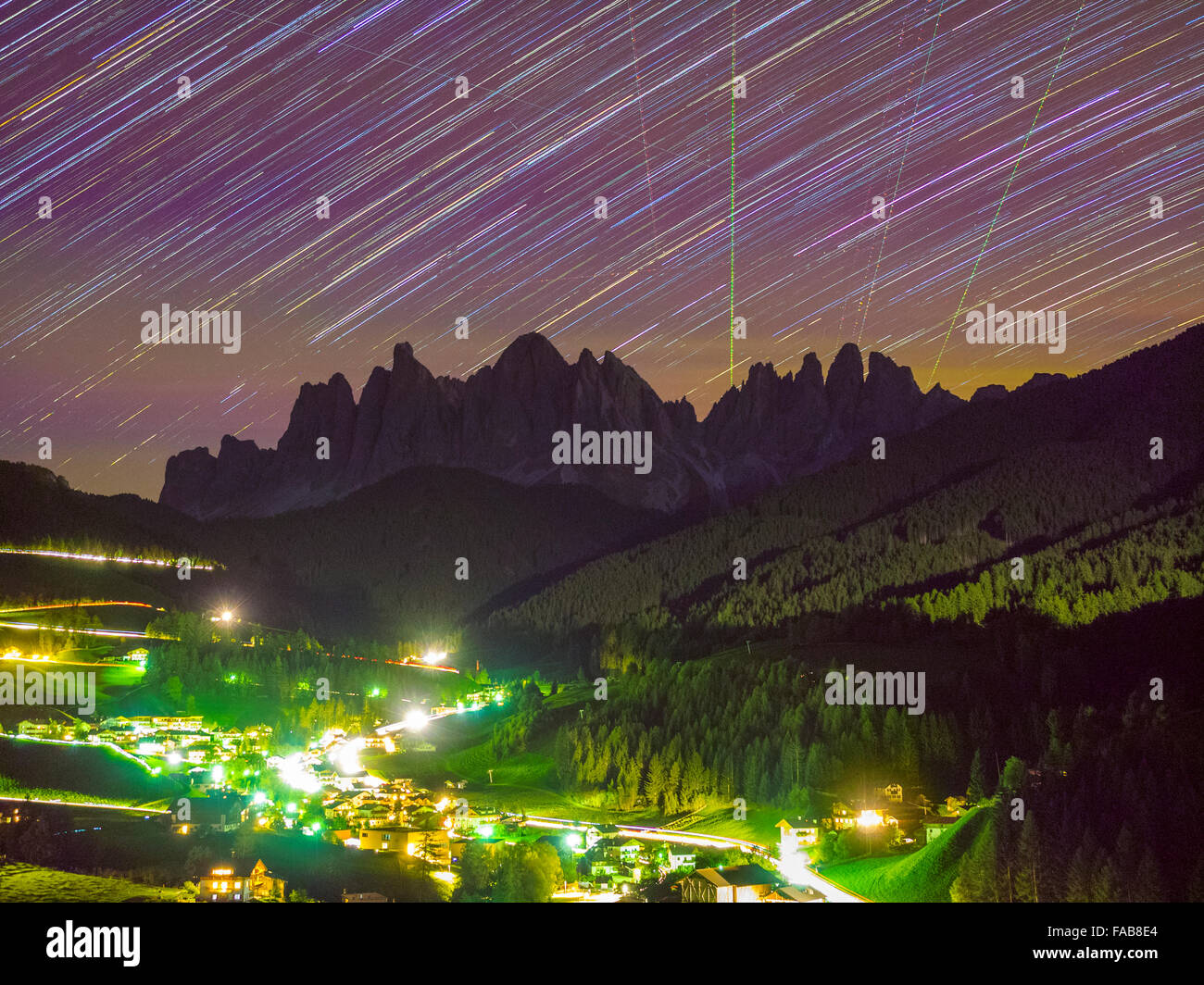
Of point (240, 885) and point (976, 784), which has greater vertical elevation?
point (976, 784)

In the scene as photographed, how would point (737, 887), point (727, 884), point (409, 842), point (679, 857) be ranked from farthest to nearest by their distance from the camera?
point (409, 842) → point (679, 857) → point (727, 884) → point (737, 887)

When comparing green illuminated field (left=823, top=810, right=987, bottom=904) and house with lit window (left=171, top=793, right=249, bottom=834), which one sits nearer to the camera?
green illuminated field (left=823, top=810, right=987, bottom=904)

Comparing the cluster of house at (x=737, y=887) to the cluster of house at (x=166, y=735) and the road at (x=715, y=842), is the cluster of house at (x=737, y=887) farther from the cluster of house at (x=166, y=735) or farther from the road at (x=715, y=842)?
the cluster of house at (x=166, y=735)

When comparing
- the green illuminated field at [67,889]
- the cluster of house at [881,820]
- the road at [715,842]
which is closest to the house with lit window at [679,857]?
the road at [715,842]

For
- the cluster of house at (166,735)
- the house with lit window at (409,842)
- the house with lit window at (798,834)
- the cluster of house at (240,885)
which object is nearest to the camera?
the cluster of house at (240,885)

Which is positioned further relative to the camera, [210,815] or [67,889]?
[210,815]

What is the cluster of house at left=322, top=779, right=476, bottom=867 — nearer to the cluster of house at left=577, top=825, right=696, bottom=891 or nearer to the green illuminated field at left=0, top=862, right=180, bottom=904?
the cluster of house at left=577, top=825, right=696, bottom=891

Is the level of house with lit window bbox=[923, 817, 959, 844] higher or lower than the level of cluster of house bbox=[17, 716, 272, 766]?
lower

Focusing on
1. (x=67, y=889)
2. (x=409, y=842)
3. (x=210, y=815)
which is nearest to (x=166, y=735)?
(x=210, y=815)

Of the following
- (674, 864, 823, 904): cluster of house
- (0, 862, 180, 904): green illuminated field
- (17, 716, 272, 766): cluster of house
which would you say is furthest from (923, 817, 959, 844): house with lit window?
(17, 716, 272, 766): cluster of house

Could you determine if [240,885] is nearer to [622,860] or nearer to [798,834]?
[622,860]

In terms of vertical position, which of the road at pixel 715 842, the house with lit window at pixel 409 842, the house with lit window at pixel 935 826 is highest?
the house with lit window at pixel 935 826

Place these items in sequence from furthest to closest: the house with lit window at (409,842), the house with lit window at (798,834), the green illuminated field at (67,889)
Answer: the house with lit window at (798,834) → the house with lit window at (409,842) → the green illuminated field at (67,889)

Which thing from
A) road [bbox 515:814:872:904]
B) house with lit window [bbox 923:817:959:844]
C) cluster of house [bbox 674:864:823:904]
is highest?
cluster of house [bbox 674:864:823:904]
